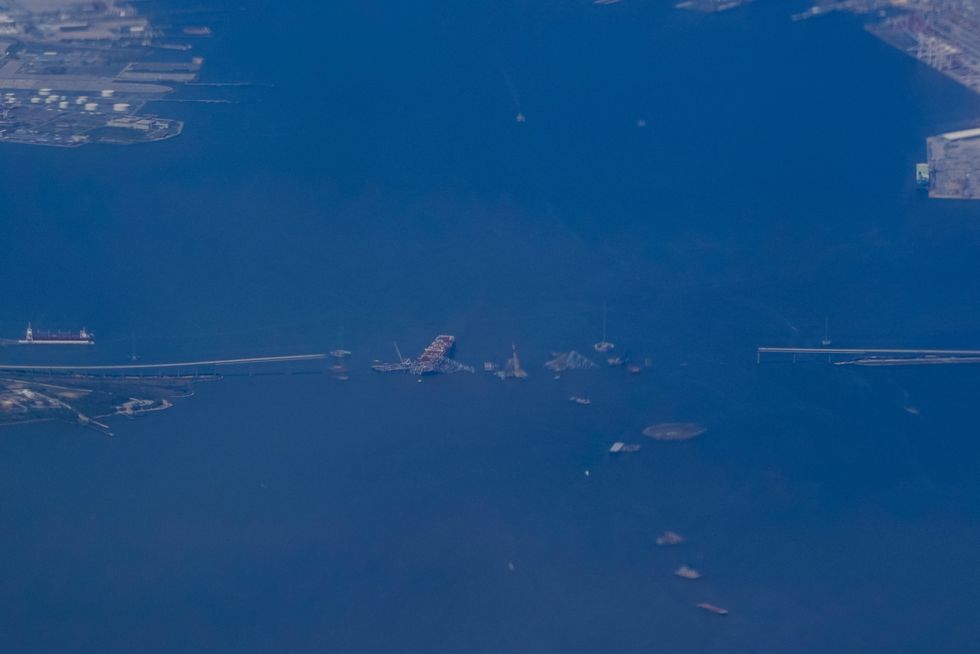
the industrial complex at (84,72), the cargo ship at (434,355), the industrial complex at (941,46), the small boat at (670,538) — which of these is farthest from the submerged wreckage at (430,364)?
the industrial complex at (941,46)

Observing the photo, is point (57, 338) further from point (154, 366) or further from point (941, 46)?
point (941, 46)

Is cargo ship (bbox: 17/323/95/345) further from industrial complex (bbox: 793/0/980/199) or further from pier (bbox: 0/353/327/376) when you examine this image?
industrial complex (bbox: 793/0/980/199)

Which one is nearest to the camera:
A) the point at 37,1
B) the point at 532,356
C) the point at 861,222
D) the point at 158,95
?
the point at 532,356

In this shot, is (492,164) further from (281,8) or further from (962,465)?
(962,465)

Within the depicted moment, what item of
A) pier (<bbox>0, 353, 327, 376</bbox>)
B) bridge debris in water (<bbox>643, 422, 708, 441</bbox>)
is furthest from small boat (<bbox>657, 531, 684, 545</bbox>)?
pier (<bbox>0, 353, 327, 376</bbox>)

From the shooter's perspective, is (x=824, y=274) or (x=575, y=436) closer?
(x=575, y=436)

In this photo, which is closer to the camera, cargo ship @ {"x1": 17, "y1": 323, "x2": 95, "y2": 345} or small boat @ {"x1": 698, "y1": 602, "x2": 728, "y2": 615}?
small boat @ {"x1": 698, "y1": 602, "x2": 728, "y2": 615}

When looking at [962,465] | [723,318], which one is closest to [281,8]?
[723,318]
